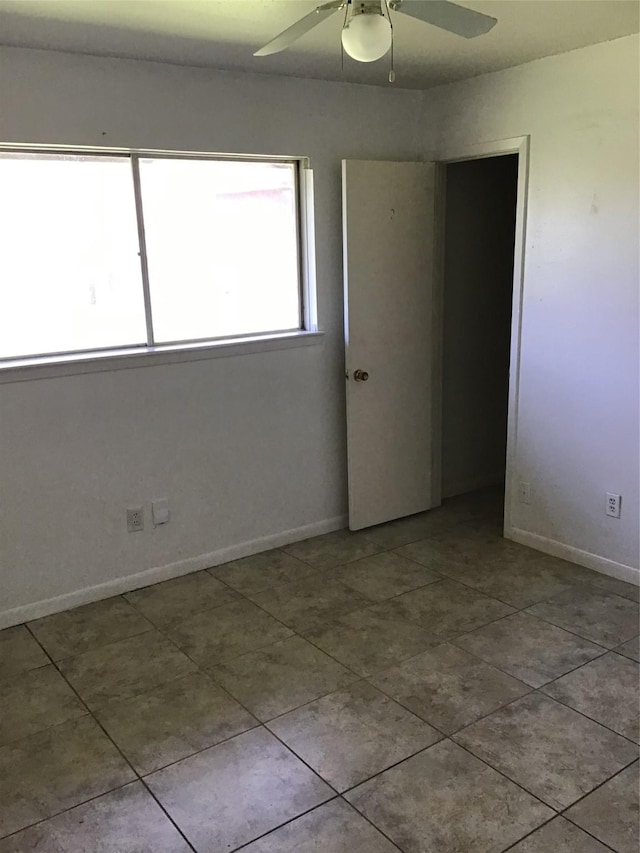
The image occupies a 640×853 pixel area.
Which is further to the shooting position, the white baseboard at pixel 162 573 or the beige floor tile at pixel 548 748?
the white baseboard at pixel 162 573

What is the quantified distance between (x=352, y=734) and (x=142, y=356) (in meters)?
1.90

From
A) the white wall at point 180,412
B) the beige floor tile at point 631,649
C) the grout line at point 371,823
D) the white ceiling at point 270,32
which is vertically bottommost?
the grout line at point 371,823

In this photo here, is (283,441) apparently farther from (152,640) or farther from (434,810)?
(434,810)

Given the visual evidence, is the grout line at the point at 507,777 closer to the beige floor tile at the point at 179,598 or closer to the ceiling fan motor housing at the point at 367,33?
the beige floor tile at the point at 179,598

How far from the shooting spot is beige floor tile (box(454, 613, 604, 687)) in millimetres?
2725

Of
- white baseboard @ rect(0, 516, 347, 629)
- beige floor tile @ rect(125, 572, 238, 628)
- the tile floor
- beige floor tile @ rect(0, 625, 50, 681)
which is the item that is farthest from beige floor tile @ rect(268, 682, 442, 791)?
white baseboard @ rect(0, 516, 347, 629)

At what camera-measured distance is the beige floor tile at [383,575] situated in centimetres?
341

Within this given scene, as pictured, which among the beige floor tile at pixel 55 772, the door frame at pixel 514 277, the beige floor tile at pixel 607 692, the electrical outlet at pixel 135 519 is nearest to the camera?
the beige floor tile at pixel 55 772

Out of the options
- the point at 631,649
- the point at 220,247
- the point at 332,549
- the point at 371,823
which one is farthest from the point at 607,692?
the point at 220,247

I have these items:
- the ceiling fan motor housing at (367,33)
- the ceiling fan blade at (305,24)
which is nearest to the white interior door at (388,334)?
the ceiling fan blade at (305,24)

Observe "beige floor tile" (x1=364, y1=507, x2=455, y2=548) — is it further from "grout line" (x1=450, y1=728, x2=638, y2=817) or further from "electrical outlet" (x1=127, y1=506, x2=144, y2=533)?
"grout line" (x1=450, y1=728, x2=638, y2=817)

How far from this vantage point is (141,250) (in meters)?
3.30

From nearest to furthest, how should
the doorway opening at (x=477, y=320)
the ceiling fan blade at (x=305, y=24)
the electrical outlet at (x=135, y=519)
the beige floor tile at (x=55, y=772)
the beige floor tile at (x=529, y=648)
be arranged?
1. the ceiling fan blade at (x=305, y=24)
2. the beige floor tile at (x=55, y=772)
3. the beige floor tile at (x=529, y=648)
4. the electrical outlet at (x=135, y=519)
5. the doorway opening at (x=477, y=320)

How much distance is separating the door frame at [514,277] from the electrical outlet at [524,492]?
30 millimetres
